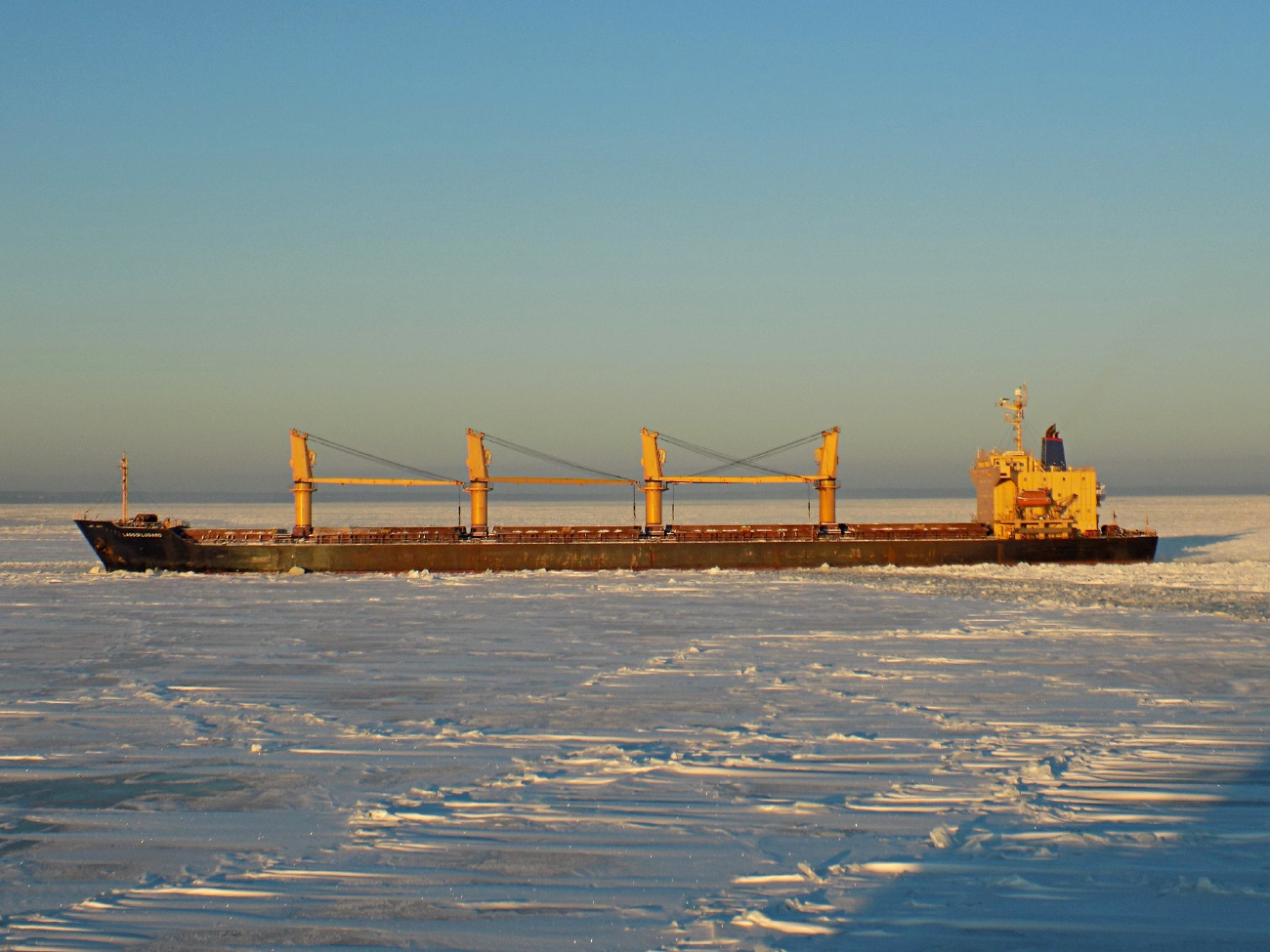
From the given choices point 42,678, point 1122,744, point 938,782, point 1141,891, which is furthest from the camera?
point 42,678

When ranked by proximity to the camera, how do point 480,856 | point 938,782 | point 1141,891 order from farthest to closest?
1. point 938,782
2. point 480,856
3. point 1141,891

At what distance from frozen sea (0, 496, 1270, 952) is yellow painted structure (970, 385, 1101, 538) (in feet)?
68.0

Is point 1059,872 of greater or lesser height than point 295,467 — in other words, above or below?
below

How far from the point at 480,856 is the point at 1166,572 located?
2945 cm

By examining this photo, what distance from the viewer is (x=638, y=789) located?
7.66 metres

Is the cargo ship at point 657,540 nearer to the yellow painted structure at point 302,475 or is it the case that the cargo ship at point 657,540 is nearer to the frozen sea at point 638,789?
the yellow painted structure at point 302,475

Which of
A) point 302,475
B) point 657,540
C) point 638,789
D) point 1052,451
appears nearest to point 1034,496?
point 1052,451

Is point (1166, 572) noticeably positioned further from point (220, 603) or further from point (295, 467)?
point (295, 467)

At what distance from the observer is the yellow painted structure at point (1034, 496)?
121ft

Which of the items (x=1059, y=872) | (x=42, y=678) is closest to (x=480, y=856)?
(x=1059, y=872)

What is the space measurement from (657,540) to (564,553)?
10.8 ft

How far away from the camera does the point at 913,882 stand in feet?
19.0

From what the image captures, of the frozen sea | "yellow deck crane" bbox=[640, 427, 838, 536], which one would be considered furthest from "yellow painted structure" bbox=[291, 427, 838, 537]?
the frozen sea

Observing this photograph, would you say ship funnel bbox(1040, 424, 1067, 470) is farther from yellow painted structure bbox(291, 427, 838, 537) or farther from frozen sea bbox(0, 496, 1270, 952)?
frozen sea bbox(0, 496, 1270, 952)
